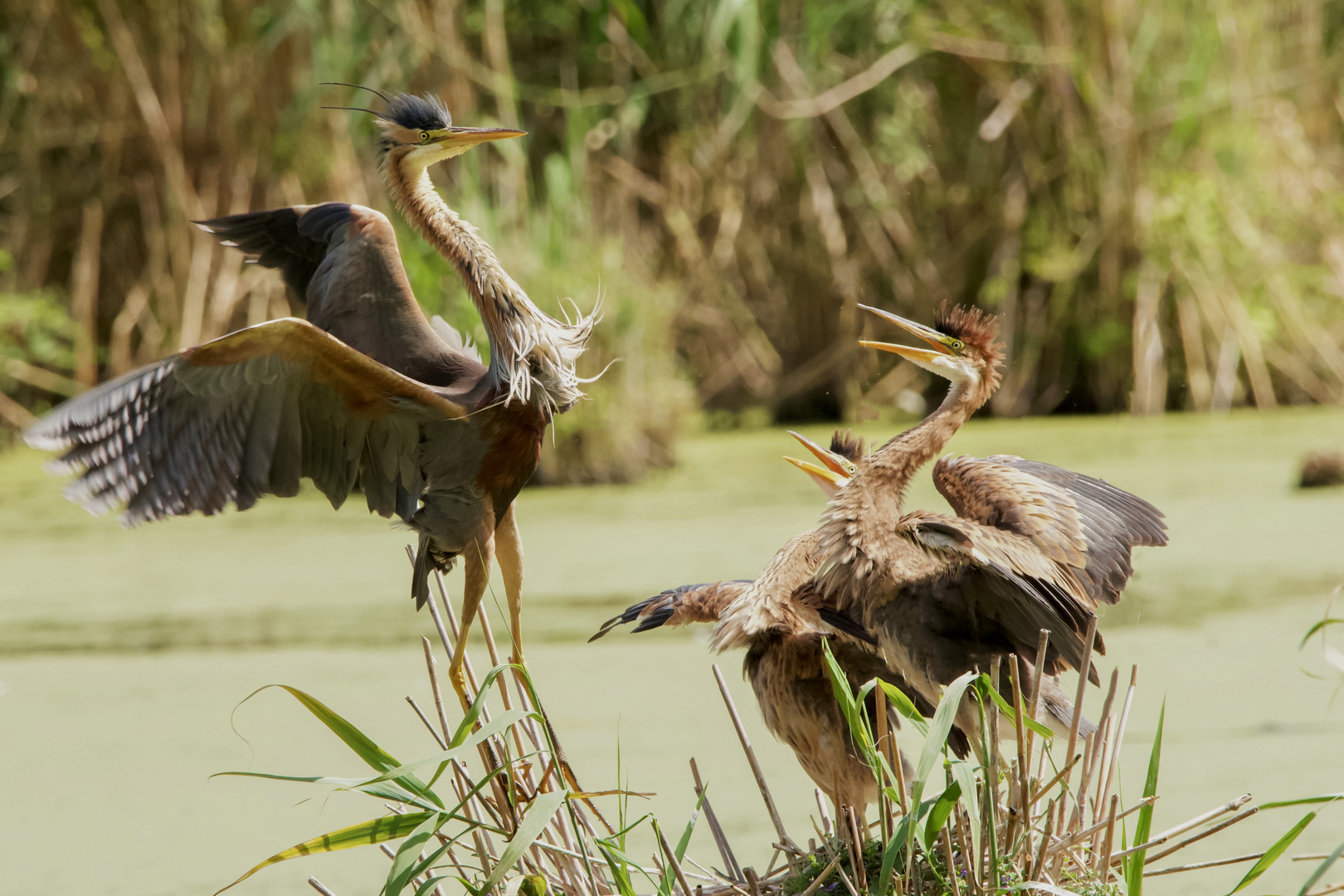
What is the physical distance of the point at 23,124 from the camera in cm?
952

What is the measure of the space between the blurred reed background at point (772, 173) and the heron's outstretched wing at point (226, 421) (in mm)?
4892

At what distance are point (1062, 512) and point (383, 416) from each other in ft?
3.47

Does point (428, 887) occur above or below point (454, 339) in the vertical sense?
below

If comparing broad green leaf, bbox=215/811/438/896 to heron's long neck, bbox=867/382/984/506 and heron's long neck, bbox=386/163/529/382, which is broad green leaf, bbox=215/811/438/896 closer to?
heron's long neck, bbox=386/163/529/382

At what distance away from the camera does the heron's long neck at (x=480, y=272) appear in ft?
7.22

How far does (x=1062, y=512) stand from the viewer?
7.52ft

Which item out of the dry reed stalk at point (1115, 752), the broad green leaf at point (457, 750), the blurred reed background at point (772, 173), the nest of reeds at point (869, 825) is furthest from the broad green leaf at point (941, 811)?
the blurred reed background at point (772, 173)

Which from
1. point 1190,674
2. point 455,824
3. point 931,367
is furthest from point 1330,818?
point 455,824

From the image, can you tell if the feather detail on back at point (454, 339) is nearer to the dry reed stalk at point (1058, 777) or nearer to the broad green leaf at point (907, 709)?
the broad green leaf at point (907, 709)

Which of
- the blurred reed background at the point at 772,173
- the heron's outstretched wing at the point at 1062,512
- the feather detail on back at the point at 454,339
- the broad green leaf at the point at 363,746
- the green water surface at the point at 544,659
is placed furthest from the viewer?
the blurred reed background at the point at 772,173

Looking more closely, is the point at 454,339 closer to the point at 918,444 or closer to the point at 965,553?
A: the point at 918,444

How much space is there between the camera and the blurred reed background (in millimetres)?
7926

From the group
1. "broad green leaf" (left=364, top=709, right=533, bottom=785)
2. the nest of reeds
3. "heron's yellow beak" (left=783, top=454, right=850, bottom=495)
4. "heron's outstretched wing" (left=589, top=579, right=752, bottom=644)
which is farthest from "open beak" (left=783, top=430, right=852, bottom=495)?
"broad green leaf" (left=364, top=709, right=533, bottom=785)

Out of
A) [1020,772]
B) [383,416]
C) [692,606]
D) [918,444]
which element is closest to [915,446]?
[918,444]
